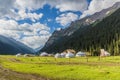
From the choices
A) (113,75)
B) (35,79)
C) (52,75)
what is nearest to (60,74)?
(52,75)

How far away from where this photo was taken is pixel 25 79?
66.8 meters

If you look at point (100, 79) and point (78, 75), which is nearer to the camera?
point (100, 79)

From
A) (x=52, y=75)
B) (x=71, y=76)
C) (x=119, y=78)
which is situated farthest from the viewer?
(x=52, y=75)

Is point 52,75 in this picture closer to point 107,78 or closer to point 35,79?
point 35,79

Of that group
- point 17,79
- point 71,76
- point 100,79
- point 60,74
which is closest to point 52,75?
point 60,74

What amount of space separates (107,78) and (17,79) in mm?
20128

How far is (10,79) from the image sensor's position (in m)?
66.6

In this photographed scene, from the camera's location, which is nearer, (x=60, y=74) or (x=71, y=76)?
(x=71, y=76)

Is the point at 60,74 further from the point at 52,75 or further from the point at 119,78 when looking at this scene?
the point at 119,78

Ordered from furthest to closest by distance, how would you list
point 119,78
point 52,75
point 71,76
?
point 52,75, point 71,76, point 119,78

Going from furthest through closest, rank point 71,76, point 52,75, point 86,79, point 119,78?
1. point 52,75
2. point 71,76
3. point 86,79
4. point 119,78

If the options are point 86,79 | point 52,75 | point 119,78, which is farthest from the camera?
point 52,75

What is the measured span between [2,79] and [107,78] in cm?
2279

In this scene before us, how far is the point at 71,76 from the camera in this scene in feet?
229
